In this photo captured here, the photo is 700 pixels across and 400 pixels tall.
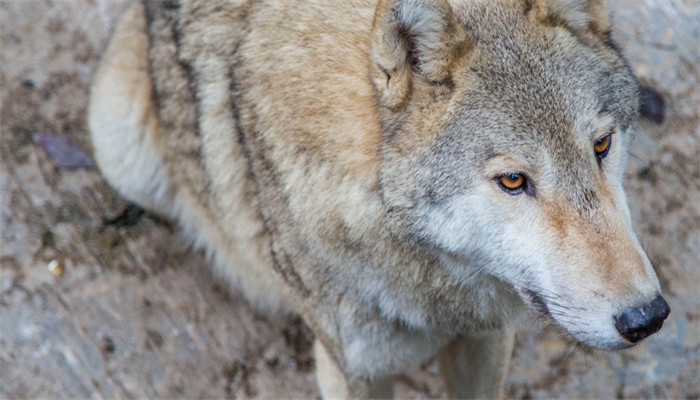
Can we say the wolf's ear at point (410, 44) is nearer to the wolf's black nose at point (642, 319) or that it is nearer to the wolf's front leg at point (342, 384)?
the wolf's black nose at point (642, 319)

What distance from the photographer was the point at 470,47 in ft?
8.95

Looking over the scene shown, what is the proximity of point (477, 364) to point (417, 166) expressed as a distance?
165 centimetres

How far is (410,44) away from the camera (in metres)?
2.71

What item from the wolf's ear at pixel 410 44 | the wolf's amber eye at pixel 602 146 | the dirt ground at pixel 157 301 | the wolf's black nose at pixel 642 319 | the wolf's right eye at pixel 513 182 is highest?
the wolf's ear at pixel 410 44

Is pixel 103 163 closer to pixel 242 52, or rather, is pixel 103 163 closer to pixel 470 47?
pixel 242 52

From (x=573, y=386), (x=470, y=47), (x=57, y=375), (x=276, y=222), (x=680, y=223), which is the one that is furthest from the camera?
(x=680, y=223)

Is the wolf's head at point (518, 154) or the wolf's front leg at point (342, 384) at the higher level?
Result: the wolf's head at point (518, 154)

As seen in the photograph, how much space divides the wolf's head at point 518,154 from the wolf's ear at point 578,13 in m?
0.01

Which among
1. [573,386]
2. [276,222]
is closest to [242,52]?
[276,222]

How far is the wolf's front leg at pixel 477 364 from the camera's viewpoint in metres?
3.87

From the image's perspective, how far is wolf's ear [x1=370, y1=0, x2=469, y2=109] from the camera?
2.58 metres

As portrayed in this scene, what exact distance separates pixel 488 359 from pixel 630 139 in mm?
1497

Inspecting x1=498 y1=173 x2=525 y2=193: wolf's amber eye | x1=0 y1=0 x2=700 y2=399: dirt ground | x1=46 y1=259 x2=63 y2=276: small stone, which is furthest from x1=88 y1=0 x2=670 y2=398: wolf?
x1=46 y1=259 x2=63 y2=276: small stone

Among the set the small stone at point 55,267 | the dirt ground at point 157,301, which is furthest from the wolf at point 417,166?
the small stone at point 55,267
